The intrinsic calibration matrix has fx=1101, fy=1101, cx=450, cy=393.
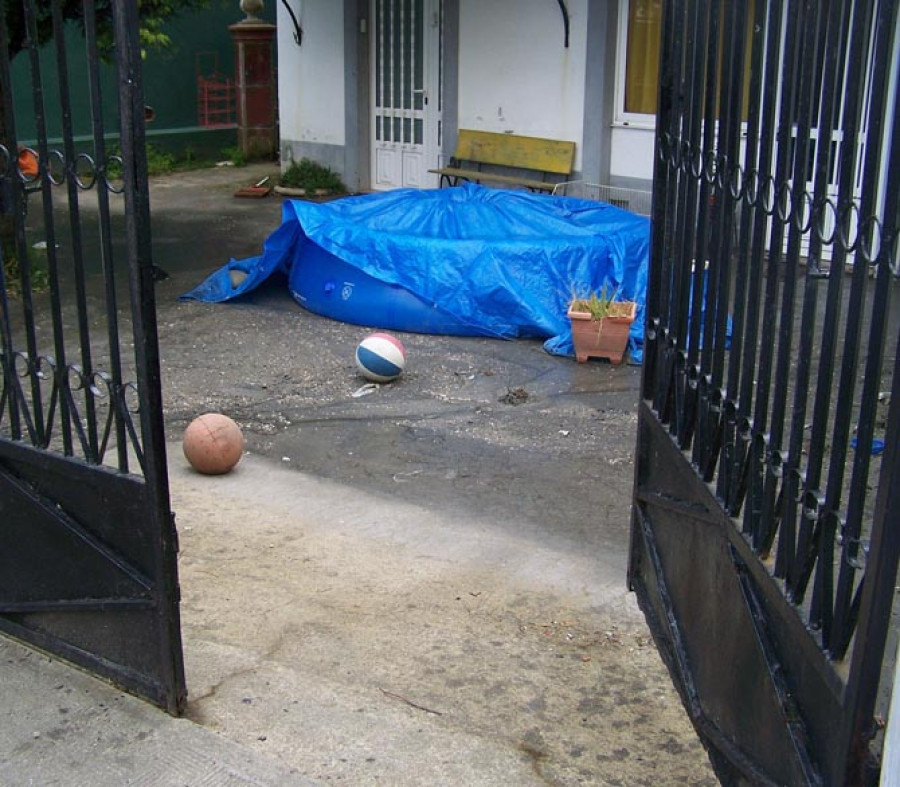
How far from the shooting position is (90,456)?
11.8 ft

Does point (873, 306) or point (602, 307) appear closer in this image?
point (873, 306)

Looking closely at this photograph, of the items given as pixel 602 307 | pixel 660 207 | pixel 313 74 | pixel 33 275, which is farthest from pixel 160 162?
pixel 660 207

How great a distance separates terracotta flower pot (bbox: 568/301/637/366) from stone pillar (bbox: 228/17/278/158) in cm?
1187

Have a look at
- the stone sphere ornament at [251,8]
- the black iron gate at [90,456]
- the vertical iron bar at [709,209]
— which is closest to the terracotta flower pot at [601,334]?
the vertical iron bar at [709,209]

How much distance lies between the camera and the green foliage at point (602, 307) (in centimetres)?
827

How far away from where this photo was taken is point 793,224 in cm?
270

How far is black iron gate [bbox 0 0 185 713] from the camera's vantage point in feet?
10.5

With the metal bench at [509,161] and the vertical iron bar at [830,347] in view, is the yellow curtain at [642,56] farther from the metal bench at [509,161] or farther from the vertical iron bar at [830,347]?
the vertical iron bar at [830,347]

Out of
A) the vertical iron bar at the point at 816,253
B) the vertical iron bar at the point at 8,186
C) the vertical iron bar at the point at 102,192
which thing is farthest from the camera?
the vertical iron bar at the point at 8,186

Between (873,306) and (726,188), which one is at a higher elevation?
(726,188)

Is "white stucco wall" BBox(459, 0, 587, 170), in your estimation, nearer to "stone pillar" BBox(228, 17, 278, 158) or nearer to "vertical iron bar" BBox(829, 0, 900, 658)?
"stone pillar" BBox(228, 17, 278, 158)

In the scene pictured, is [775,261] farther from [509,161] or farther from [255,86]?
[255,86]

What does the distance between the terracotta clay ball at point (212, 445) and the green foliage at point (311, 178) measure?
9952 mm

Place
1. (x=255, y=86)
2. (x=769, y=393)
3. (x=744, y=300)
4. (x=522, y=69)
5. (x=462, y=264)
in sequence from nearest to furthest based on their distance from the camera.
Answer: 1. (x=769, y=393)
2. (x=744, y=300)
3. (x=462, y=264)
4. (x=522, y=69)
5. (x=255, y=86)
